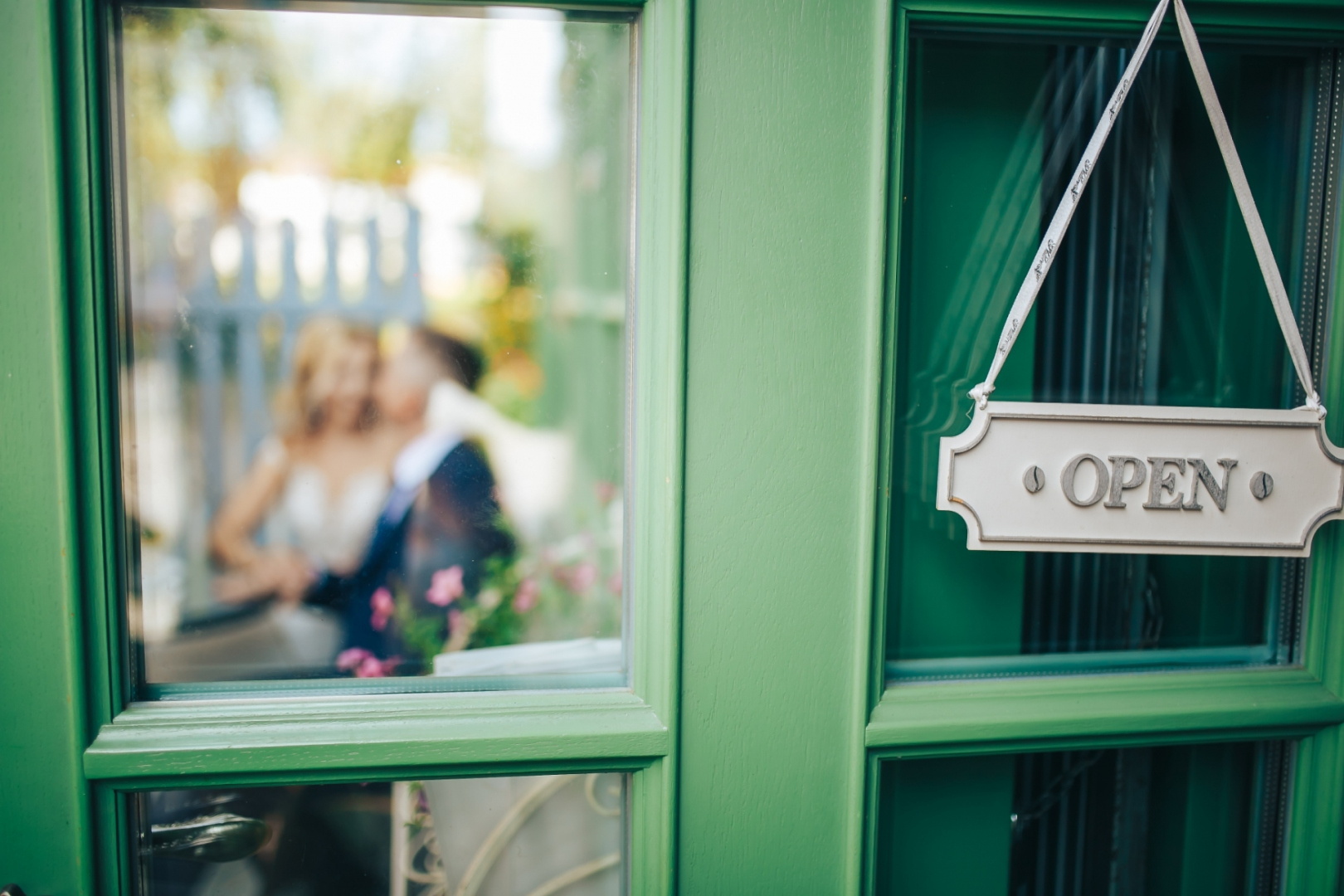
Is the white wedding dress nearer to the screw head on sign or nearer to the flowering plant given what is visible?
the flowering plant

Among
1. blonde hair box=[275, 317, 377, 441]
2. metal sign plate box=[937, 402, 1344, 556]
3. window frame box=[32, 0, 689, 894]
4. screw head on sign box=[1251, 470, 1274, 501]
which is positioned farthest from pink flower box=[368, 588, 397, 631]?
screw head on sign box=[1251, 470, 1274, 501]

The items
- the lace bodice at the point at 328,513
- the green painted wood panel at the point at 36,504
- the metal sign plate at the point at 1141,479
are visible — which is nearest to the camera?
the green painted wood panel at the point at 36,504

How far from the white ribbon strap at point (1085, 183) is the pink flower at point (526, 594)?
2.65 feet

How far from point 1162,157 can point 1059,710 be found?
3.03 feet

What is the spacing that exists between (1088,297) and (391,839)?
1416 mm

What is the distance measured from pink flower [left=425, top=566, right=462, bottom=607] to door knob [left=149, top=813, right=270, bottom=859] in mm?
404

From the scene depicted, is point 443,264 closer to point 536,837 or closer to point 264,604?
point 264,604

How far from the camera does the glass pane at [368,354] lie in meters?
1.05

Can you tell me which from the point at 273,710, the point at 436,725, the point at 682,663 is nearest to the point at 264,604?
the point at 273,710

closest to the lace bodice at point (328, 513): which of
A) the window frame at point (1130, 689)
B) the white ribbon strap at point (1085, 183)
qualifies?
the window frame at point (1130, 689)

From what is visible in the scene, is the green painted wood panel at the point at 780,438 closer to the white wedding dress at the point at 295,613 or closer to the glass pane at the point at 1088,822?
the glass pane at the point at 1088,822

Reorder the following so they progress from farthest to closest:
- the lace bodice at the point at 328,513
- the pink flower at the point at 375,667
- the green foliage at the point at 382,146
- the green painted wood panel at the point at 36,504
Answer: the green foliage at the point at 382,146
the lace bodice at the point at 328,513
the pink flower at the point at 375,667
the green painted wood panel at the point at 36,504

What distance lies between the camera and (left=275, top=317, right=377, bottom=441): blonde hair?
1384mm

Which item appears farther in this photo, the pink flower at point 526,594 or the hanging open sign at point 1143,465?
the pink flower at point 526,594
